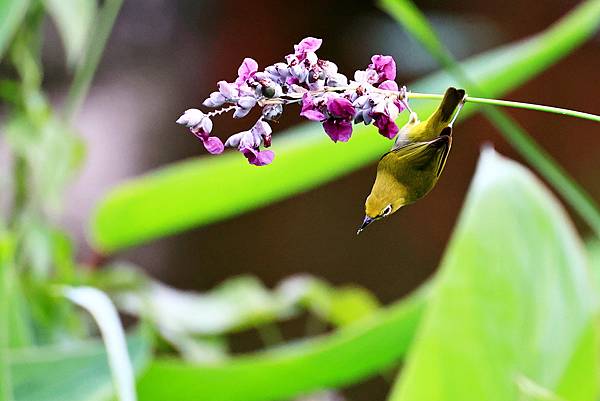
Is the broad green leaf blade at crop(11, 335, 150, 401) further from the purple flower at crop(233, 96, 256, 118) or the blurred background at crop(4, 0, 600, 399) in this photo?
the blurred background at crop(4, 0, 600, 399)

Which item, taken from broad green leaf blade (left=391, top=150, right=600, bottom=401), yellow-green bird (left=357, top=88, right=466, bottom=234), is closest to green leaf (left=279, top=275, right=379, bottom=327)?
broad green leaf blade (left=391, top=150, right=600, bottom=401)

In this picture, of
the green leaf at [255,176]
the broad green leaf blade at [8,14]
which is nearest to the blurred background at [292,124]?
the green leaf at [255,176]

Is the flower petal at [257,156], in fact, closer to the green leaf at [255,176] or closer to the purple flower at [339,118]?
the purple flower at [339,118]

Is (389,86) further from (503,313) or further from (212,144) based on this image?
(503,313)

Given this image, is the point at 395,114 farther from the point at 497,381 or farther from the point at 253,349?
the point at 253,349

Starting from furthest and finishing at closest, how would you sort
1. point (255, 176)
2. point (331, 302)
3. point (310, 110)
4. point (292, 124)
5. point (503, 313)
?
point (292, 124)
point (331, 302)
point (255, 176)
point (503, 313)
point (310, 110)

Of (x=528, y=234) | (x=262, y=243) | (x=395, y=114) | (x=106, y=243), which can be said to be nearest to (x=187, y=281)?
(x=262, y=243)

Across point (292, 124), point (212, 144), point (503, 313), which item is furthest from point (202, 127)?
point (292, 124)

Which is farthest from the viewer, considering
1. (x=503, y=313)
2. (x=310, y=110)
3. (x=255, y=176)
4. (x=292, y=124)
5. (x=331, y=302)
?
(x=292, y=124)

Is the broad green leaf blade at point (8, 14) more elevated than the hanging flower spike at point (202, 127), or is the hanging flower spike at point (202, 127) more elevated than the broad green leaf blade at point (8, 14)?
the broad green leaf blade at point (8, 14)
